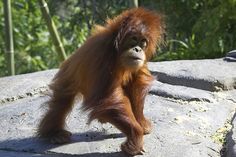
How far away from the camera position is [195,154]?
3322 mm

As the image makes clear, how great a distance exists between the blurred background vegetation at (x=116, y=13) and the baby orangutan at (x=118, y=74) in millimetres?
2771

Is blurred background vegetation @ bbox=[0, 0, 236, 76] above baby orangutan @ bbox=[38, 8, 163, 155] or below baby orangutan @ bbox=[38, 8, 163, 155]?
below

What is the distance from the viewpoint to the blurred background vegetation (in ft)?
22.2

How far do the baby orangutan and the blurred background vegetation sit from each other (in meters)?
2.77

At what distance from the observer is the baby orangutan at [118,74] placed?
10.6 feet

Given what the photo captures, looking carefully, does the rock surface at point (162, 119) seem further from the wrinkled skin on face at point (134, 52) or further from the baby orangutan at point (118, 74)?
the wrinkled skin on face at point (134, 52)

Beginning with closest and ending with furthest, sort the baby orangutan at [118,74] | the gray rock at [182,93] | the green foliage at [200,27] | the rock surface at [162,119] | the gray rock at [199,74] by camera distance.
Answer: the baby orangutan at [118,74] → the rock surface at [162,119] → the gray rock at [182,93] → the gray rock at [199,74] → the green foliage at [200,27]

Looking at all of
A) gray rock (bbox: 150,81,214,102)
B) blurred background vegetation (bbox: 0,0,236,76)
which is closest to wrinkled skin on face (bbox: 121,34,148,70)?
gray rock (bbox: 150,81,214,102)

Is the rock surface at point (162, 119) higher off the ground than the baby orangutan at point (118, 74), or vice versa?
the baby orangutan at point (118, 74)

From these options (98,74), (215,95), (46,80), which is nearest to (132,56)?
(98,74)

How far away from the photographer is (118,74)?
3.33 metres

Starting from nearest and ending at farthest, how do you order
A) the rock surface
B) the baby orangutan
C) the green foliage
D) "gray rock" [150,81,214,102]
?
the baby orangutan < the rock surface < "gray rock" [150,81,214,102] < the green foliage

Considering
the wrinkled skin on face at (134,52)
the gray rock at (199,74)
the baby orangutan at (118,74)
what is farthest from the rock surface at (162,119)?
the wrinkled skin on face at (134,52)

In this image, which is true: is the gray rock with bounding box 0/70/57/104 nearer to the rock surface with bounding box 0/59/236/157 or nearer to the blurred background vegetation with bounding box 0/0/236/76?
the rock surface with bounding box 0/59/236/157
